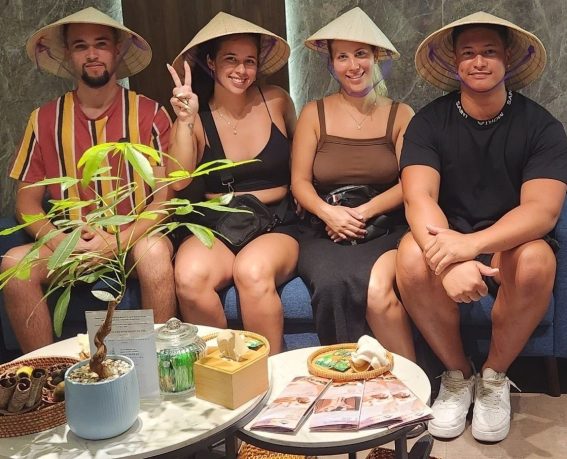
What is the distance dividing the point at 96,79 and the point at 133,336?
142 centimetres

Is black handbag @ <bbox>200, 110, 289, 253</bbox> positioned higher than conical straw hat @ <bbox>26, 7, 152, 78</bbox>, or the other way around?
conical straw hat @ <bbox>26, 7, 152, 78</bbox>

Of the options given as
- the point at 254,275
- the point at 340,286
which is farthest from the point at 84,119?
the point at 340,286

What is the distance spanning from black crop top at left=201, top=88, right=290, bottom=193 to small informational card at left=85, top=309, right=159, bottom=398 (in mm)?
1161

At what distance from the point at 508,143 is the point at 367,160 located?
0.49 meters

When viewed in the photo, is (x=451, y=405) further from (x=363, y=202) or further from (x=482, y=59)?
(x=482, y=59)

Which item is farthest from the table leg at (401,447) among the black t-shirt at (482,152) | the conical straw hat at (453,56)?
the conical straw hat at (453,56)

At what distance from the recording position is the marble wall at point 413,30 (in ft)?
9.17

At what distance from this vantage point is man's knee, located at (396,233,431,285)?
2154 mm

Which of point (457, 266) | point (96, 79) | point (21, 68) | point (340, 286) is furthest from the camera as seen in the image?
point (21, 68)

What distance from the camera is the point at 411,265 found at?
85.2 inches

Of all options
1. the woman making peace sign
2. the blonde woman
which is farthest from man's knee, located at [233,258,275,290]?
the blonde woman

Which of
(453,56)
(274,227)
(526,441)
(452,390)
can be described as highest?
(453,56)

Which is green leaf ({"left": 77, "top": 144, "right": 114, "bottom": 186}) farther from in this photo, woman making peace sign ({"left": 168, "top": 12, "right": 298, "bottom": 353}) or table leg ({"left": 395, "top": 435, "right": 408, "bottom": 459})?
woman making peace sign ({"left": 168, "top": 12, "right": 298, "bottom": 353})

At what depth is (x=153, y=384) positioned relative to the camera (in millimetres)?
1520
